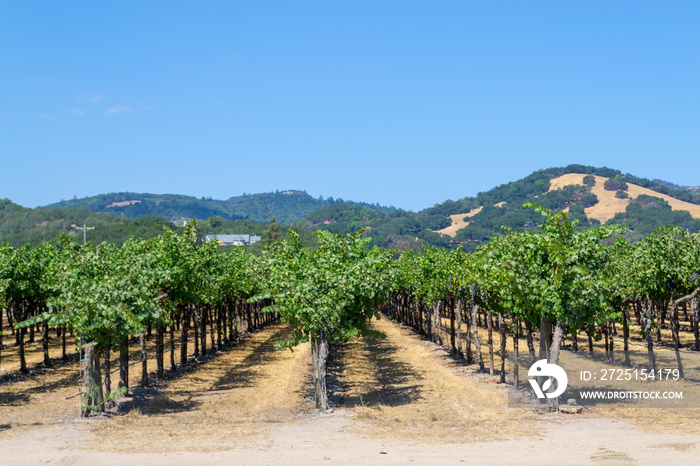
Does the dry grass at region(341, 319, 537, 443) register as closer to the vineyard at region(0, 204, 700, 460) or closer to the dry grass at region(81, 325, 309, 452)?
the vineyard at region(0, 204, 700, 460)

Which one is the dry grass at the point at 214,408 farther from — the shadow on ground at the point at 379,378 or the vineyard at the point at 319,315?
the shadow on ground at the point at 379,378

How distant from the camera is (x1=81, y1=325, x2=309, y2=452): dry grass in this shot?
16.8 metres

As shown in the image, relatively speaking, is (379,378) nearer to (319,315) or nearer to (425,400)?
(425,400)

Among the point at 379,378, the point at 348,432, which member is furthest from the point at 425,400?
the point at 348,432

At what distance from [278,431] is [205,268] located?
1456 cm

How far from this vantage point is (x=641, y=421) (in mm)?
18406

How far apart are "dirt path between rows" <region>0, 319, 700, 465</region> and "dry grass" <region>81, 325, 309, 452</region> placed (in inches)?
1.9

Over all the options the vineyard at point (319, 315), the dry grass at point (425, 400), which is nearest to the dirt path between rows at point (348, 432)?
the dry grass at point (425, 400)

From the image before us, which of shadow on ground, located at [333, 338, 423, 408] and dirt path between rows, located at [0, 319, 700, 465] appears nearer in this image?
dirt path between rows, located at [0, 319, 700, 465]

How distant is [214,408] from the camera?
22.2 meters

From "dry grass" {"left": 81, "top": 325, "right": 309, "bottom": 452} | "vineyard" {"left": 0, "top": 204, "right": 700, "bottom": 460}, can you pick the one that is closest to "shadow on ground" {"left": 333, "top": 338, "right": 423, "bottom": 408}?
"vineyard" {"left": 0, "top": 204, "right": 700, "bottom": 460}

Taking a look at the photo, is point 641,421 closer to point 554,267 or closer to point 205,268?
point 554,267

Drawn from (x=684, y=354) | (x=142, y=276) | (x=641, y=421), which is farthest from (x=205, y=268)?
(x=684, y=354)

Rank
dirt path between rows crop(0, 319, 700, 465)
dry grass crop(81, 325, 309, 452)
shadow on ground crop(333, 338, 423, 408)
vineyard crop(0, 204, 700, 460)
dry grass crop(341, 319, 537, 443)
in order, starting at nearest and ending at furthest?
dirt path between rows crop(0, 319, 700, 465) → dry grass crop(81, 325, 309, 452) → dry grass crop(341, 319, 537, 443) → vineyard crop(0, 204, 700, 460) → shadow on ground crop(333, 338, 423, 408)
